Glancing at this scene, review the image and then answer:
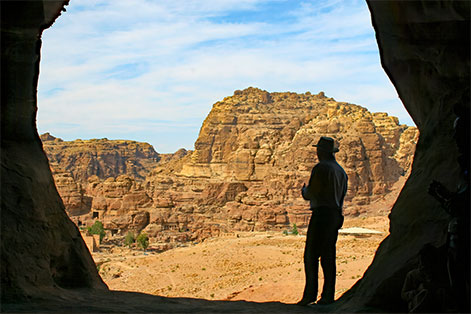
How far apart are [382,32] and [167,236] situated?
4408 cm

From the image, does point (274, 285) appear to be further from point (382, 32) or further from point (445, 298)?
point (445, 298)

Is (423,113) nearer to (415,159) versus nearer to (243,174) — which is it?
(415,159)

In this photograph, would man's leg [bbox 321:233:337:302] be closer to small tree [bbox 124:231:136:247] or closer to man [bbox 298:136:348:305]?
man [bbox 298:136:348:305]

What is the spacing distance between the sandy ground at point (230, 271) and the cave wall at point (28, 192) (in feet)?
21.6

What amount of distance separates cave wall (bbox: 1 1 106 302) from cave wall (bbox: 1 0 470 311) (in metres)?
0.01

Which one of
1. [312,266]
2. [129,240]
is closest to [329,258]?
[312,266]

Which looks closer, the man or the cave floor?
the cave floor

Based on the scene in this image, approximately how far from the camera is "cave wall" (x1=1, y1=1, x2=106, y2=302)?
604 centimetres

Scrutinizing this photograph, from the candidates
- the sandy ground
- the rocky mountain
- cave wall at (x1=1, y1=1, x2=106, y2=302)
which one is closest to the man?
cave wall at (x1=1, y1=1, x2=106, y2=302)

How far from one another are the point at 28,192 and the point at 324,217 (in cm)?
384

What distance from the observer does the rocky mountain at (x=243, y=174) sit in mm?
56438

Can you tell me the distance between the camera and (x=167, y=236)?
49594 millimetres

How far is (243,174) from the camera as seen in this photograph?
83.0 metres

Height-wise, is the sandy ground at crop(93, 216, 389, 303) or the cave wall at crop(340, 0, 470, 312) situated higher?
the cave wall at crop(340, 0, 470, 312)
